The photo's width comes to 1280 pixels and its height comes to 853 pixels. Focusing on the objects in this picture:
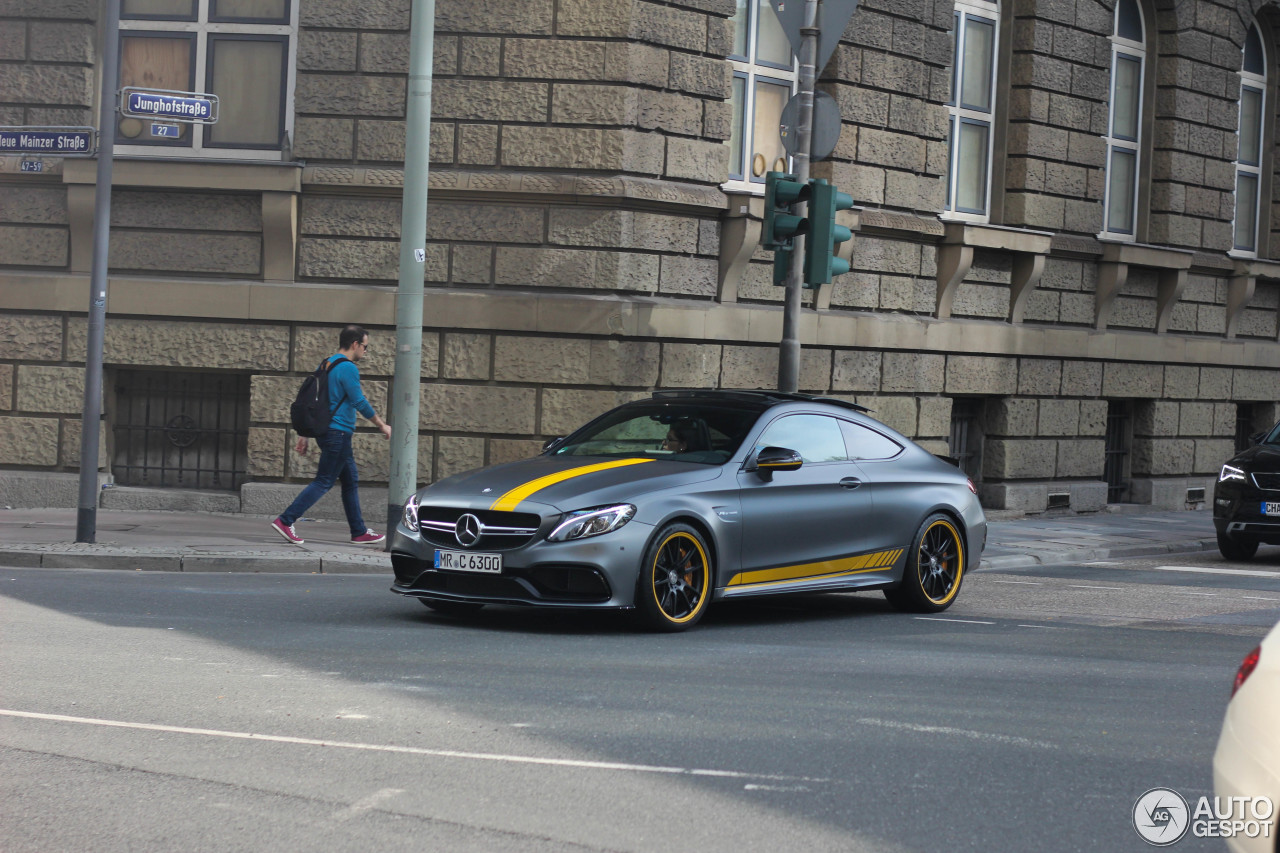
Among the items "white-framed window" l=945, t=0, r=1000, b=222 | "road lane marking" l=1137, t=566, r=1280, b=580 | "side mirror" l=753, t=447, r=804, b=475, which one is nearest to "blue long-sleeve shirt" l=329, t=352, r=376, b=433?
"side mirror" l=753, t=447, r=804, b=475

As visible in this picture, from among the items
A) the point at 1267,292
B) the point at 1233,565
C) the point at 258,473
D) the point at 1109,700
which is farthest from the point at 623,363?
the point at 1267,292

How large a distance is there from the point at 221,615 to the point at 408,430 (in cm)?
353

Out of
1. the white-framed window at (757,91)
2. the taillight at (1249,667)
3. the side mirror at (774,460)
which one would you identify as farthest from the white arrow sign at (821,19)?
the taillight at (1249,667)

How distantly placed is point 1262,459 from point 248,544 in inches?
380

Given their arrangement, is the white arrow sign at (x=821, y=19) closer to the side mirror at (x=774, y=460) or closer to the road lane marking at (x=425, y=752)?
the side mirror at (x=774, y=460)

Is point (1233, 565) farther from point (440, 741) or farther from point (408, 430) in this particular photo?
point (440, 741)

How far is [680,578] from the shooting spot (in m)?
8.88

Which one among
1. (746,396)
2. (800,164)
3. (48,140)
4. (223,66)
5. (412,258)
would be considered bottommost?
(746,396)

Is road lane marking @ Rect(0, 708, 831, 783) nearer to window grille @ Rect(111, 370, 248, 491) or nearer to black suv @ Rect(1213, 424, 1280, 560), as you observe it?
window grille @ Rect(111, 370, 248, 491)

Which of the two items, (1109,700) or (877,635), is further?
(877,635)

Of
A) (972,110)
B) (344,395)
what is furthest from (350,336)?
(972,110)

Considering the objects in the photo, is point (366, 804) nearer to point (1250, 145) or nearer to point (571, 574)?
point (571, 574)

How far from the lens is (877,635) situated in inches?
361

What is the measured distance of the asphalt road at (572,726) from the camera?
4.82 m
